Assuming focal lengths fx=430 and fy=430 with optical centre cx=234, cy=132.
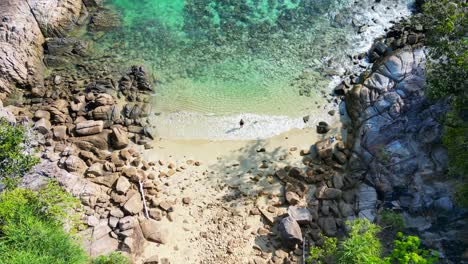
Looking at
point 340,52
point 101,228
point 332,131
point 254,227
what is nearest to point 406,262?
point 254,227

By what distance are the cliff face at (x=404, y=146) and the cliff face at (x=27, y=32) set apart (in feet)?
74.0

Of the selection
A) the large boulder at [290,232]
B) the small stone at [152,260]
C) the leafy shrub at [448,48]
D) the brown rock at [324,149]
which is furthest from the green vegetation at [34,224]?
the leafy shrub at [448,48]

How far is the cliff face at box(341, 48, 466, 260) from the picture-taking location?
2106cm

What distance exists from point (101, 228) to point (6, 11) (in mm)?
19350

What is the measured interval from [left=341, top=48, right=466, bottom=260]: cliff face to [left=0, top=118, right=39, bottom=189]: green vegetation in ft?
60.1

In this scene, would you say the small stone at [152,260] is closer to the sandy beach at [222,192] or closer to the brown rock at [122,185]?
the sandy beach at [222,192]

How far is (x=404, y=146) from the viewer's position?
2398 cm

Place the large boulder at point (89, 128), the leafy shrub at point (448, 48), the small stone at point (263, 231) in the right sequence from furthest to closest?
1. the large boulder at point (89, 128)
2. the small stone at point (263, 231)
3. the leafy shrub at point (448, 48)

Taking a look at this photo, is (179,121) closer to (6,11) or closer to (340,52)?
(340,52)

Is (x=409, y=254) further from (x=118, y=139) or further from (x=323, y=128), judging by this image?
(x=118, y=139)

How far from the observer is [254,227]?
77.9 feet

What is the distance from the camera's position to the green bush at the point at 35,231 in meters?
19.0

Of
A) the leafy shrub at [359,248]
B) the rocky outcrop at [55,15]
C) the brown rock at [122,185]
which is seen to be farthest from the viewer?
the rocky outcrop at [55,15]

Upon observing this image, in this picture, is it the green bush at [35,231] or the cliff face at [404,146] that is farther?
the cliff face at [404,146]
